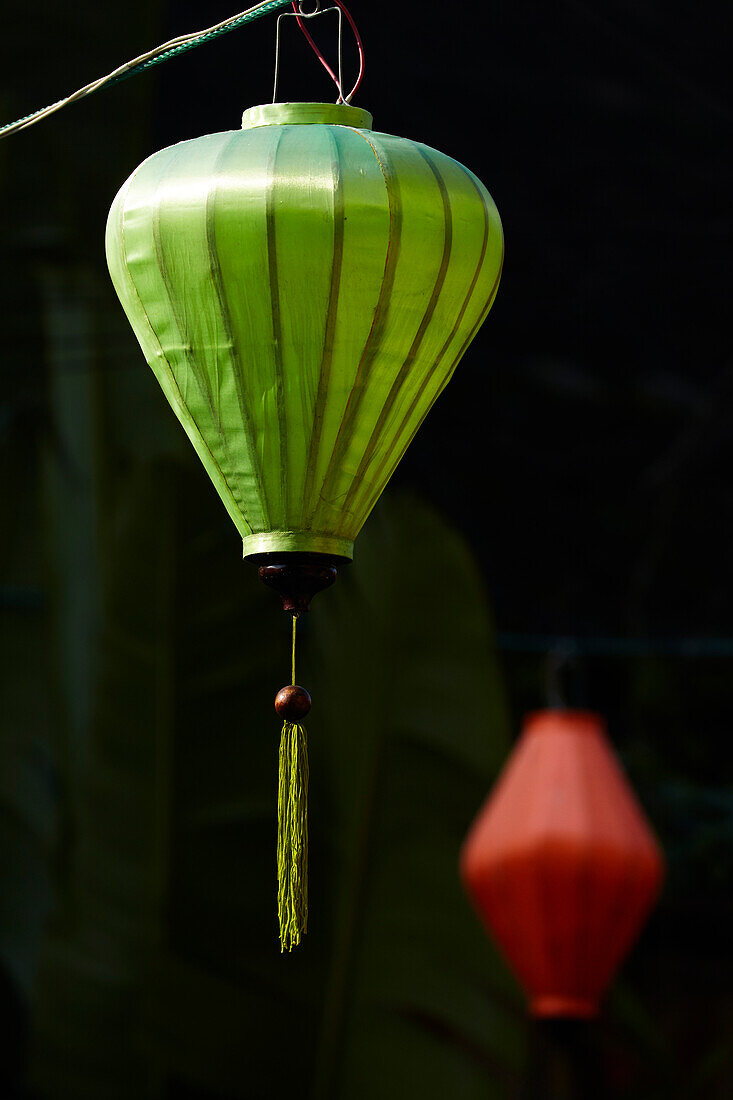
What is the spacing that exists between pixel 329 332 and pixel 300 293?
0.04m

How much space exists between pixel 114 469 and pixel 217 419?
2818mm

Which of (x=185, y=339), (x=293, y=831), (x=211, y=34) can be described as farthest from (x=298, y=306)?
(x=293, y=831)

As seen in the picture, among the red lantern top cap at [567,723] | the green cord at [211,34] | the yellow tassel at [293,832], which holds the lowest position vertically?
the red lantern top cap at [567,723]

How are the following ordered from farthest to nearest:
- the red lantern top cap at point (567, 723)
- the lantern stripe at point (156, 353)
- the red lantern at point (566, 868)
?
the red lantern top cap at point (567, 723)
the red lantern at point (566, 868)
the lantern stripe at point (156, 353)

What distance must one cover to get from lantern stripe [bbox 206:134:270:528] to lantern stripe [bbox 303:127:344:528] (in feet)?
0.14

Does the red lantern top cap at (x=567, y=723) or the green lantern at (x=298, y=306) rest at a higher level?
the green lantern at (x=298, y=306)

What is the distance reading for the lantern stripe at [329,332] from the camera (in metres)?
1.62

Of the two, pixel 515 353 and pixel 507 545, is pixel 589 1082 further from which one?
pixel 515 353

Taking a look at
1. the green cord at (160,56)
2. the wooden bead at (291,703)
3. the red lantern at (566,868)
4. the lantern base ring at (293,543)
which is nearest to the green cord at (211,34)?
the green cord at (160,56)

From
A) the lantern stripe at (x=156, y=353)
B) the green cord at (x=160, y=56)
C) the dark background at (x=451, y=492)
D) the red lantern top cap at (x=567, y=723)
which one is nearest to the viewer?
the green cord at (x=160, y=56)

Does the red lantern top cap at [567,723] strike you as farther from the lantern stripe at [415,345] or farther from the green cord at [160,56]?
the green cord at [160,56]

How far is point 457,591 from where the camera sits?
415 cm

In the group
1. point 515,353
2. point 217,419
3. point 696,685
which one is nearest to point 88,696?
point 515,353

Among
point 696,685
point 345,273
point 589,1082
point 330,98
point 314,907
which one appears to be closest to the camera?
point 345,273
